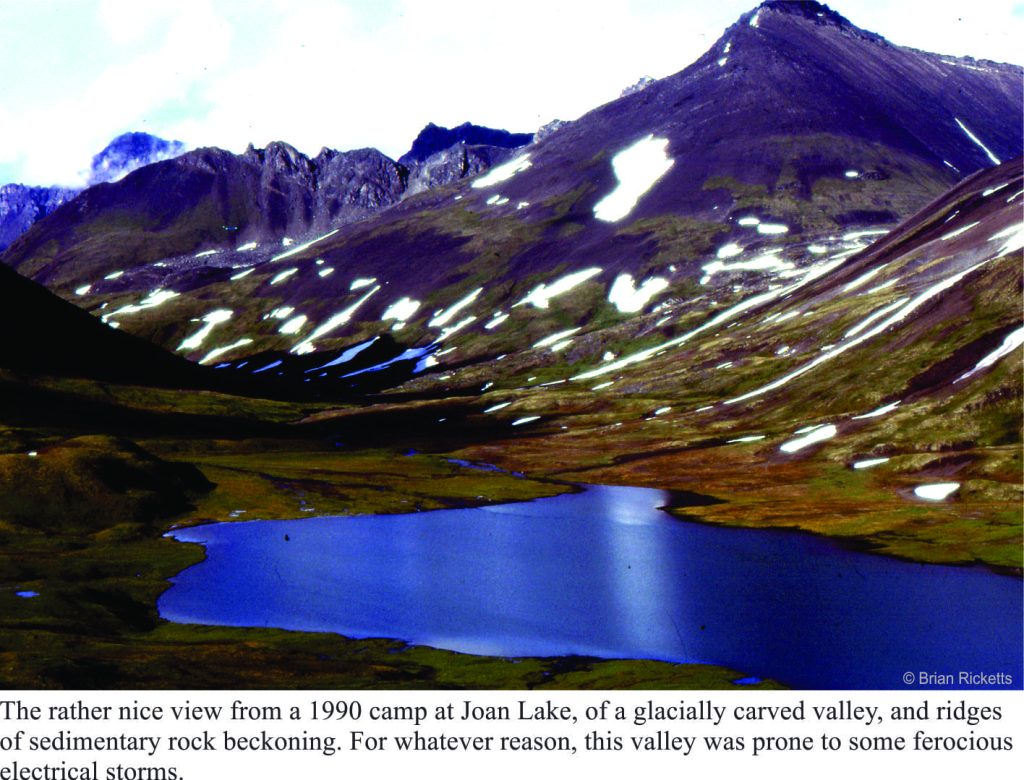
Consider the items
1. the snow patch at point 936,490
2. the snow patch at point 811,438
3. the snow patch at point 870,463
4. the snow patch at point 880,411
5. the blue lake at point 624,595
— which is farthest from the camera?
the snow patch at point 880,411

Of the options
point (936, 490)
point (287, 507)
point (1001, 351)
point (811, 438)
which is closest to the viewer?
point (936, 490)

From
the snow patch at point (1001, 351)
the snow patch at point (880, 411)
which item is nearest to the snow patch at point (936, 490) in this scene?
the snow patch at point (880, 411)

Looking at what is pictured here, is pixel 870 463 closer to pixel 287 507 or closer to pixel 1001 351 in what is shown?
pixel 1001 351

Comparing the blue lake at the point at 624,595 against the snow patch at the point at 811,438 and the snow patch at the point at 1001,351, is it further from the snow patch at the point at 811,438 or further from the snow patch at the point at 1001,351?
the snow patch at the point at 1001,351

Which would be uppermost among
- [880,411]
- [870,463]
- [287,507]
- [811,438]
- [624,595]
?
[880,411]

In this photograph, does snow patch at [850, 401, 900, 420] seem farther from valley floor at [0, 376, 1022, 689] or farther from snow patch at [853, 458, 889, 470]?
snow patch at [853, 458, 889, 470]

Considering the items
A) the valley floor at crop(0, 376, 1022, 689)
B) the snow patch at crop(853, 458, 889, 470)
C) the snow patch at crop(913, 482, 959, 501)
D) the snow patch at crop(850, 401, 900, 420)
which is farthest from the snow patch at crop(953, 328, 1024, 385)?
the snow patch at crop(913, 482, 959, 501)

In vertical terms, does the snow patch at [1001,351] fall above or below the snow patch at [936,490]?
above

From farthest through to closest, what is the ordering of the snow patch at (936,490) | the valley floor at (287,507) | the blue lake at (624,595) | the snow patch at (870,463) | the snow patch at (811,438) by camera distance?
Result: the snow patch at (811,438) → the snow patch at (870,463) → the snow patch at (936,490) → the blue lake at (624,595) → the valley floor at (287,507)

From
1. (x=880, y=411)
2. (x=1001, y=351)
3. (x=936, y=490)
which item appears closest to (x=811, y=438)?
(x=880, y=411)
